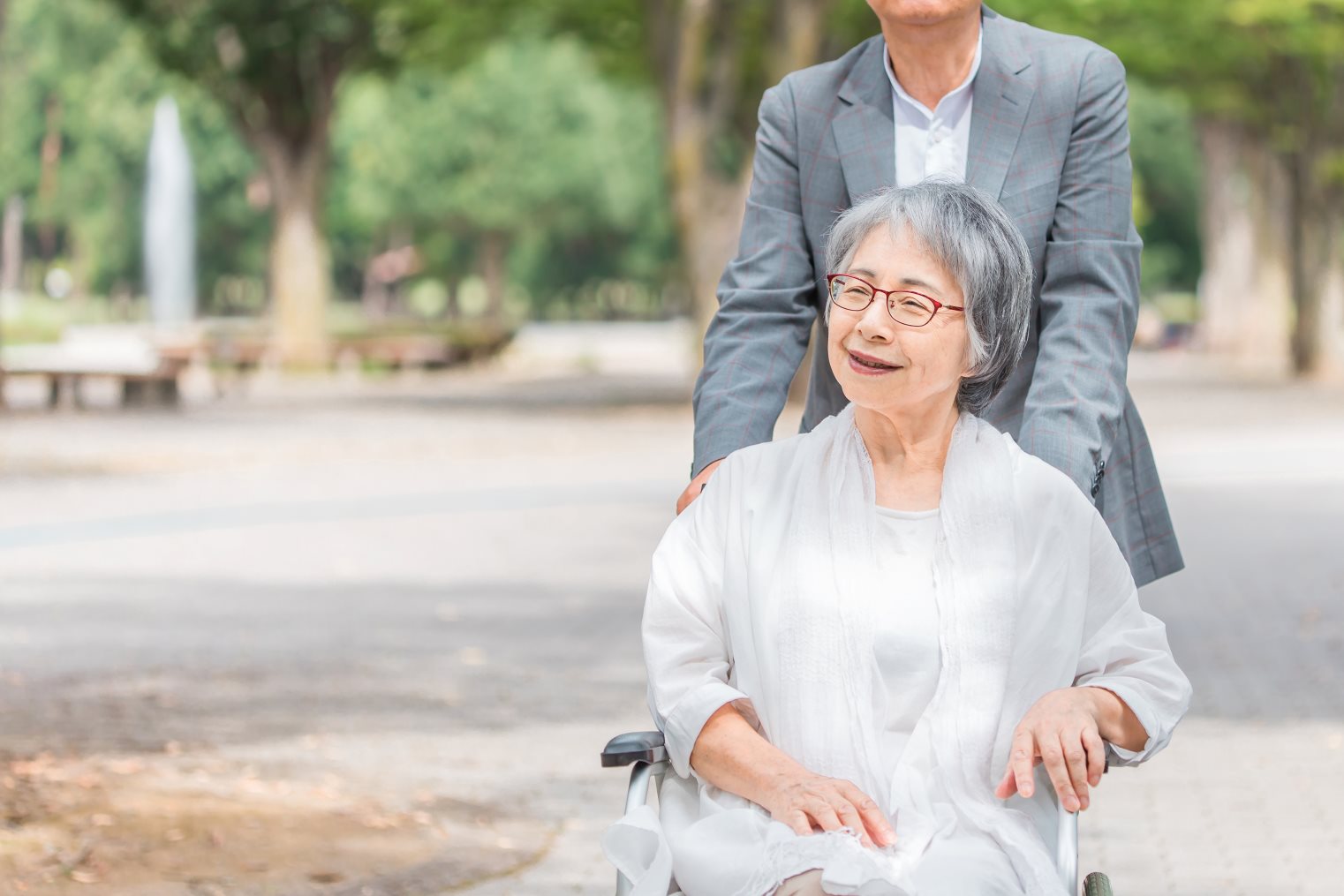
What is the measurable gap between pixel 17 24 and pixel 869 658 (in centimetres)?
6876

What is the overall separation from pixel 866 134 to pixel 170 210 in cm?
6543

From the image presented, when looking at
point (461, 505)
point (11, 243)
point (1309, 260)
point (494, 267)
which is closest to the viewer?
point (461, 505)

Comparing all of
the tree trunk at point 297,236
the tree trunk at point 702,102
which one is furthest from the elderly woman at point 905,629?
the tree trunk at point 297,236

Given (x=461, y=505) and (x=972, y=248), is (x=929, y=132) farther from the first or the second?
(x=461, y=505)

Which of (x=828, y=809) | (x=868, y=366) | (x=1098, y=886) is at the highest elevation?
(x=868, y=366)

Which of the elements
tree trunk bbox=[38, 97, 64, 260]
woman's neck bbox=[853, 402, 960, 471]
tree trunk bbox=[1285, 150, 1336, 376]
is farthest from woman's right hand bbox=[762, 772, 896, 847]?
tree trunk bbox=[38, 97, 64, 260]

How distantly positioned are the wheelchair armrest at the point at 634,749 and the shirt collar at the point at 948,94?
3.82 ft

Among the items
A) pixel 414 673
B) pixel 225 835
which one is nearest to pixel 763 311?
pixel 225 835

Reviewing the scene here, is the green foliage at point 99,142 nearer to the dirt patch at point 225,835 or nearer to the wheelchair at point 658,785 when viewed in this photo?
the dirt patch at point 225,835

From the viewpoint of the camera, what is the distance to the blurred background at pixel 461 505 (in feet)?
19.4

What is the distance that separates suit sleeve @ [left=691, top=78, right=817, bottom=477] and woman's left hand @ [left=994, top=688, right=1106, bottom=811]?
76 cm

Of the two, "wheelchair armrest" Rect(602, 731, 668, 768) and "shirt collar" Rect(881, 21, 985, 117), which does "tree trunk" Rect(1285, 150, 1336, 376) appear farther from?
"wheelchair armrest" Rect(602, 731, 668, 768)

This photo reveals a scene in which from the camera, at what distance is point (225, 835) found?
5.55 m

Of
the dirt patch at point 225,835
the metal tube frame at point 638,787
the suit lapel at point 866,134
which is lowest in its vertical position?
the dirt patch at point 225,835
